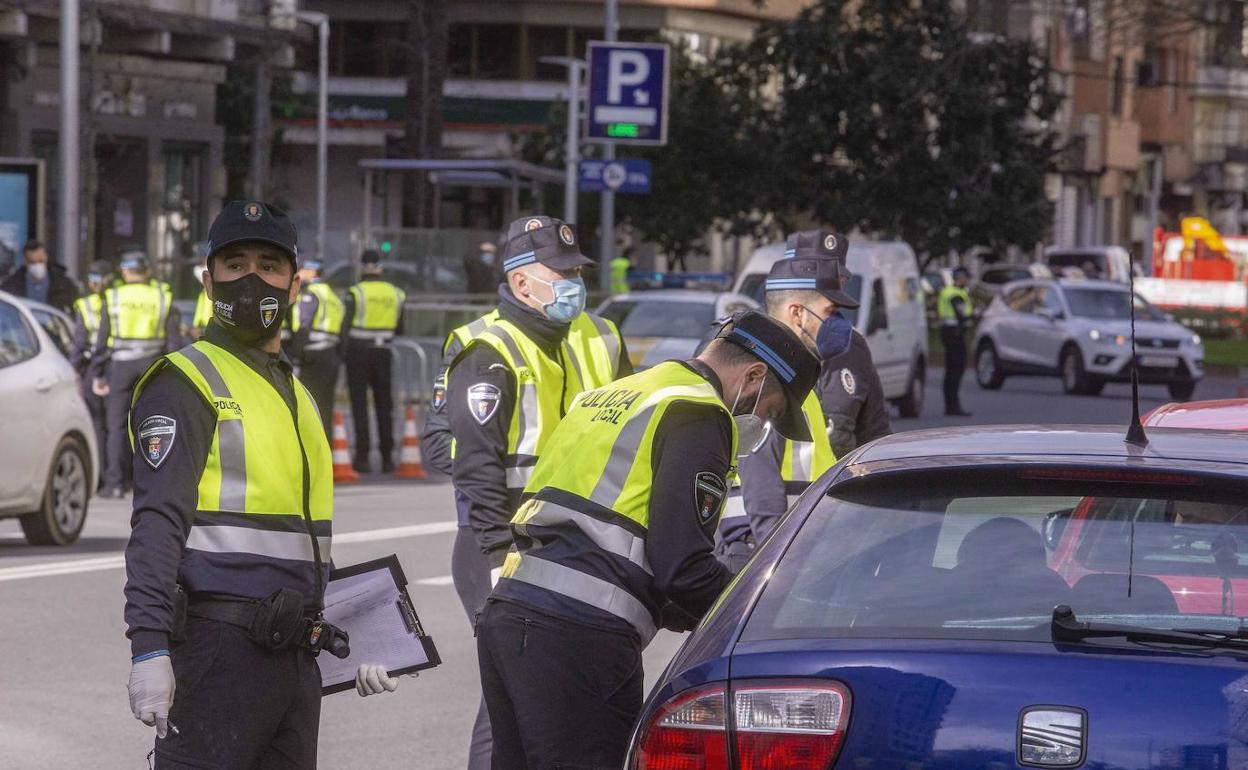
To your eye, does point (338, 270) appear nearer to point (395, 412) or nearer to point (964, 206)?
point (395, 412)

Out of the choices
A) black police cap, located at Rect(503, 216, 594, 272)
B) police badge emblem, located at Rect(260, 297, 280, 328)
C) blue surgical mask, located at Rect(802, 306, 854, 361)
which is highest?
black police cap, located at Rect(503, 216, 594, 272)

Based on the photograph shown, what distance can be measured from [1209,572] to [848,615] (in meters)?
0.63

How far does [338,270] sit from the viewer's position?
3186 centimetres

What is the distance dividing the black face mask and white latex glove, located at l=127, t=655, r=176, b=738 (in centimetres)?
78

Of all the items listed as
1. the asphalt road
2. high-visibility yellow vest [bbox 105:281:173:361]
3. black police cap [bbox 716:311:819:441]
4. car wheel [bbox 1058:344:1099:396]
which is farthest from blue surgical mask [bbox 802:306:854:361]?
car wheel [bbox 1058:344:1099:396]

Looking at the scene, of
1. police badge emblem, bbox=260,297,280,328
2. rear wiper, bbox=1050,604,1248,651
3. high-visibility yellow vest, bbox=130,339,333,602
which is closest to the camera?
rear wiper, bbox=1050,604,1248,651

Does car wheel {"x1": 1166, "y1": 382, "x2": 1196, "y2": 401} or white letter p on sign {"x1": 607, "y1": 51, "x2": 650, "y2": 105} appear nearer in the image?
white letter p on sign {"x1": 607, "y1": 51, "x2": 650, "y2": 105}

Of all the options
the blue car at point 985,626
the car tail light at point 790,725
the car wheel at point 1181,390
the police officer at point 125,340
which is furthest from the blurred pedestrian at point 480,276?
the car tail light at point 790,725

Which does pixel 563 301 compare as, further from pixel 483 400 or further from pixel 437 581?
pixel 437 581

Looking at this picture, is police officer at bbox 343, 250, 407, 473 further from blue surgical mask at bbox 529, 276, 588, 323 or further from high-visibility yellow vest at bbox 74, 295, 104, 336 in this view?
blue surgical mask at bbox 529, 276, 588, 323

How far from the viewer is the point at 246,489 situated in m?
4.79

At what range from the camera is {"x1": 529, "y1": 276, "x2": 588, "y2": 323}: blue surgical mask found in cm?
666

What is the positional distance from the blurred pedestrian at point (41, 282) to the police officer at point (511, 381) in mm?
16653

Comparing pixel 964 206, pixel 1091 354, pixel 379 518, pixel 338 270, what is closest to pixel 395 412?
pixel 379 518
